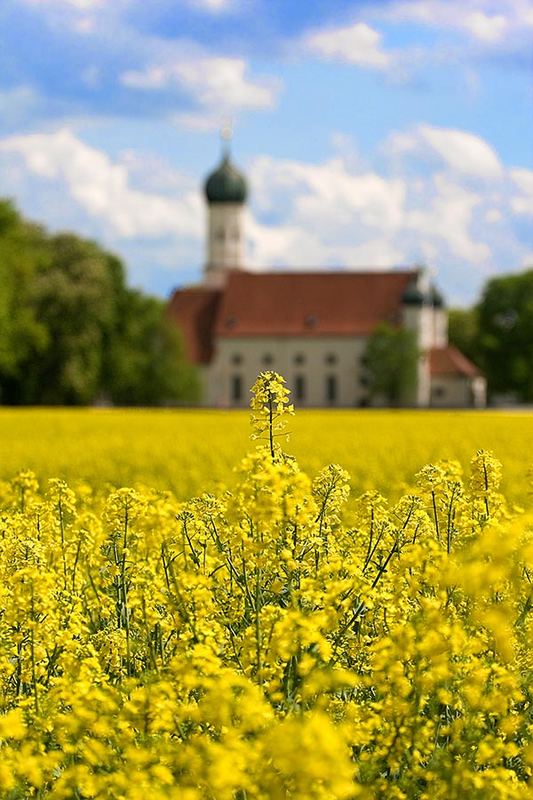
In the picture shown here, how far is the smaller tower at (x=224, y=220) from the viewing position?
355 ft

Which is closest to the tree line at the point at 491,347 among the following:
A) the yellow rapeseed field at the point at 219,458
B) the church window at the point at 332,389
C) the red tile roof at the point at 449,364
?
the red tile roof at the point at 449,364

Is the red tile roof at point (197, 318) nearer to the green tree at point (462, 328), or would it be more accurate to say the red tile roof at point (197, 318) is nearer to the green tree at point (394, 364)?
the green tree at point (394, 364)

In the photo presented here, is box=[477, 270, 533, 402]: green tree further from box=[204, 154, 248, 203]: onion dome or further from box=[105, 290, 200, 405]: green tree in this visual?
box=[204, 154, 248, 203]: onion dome

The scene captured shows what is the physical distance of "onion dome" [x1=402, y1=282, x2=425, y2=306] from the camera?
311ft

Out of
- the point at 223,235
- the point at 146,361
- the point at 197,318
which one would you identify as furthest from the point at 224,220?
the point at 146,361

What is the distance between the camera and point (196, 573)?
18.4 ft

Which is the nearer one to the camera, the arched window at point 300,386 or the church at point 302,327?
the church at point 302,327

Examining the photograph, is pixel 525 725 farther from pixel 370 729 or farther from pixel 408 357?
pixel 408 357

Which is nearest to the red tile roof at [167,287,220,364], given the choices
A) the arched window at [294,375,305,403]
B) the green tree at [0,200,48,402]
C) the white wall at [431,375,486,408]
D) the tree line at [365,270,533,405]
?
the arched window at [294,375,305,403]

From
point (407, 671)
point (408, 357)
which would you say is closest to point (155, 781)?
point (407, 671)

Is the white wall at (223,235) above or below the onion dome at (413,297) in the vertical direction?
above

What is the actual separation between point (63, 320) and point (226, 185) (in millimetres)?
48301

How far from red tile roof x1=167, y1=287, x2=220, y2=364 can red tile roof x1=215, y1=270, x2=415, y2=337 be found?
960 mm

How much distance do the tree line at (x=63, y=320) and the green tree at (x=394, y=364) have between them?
23715mm
